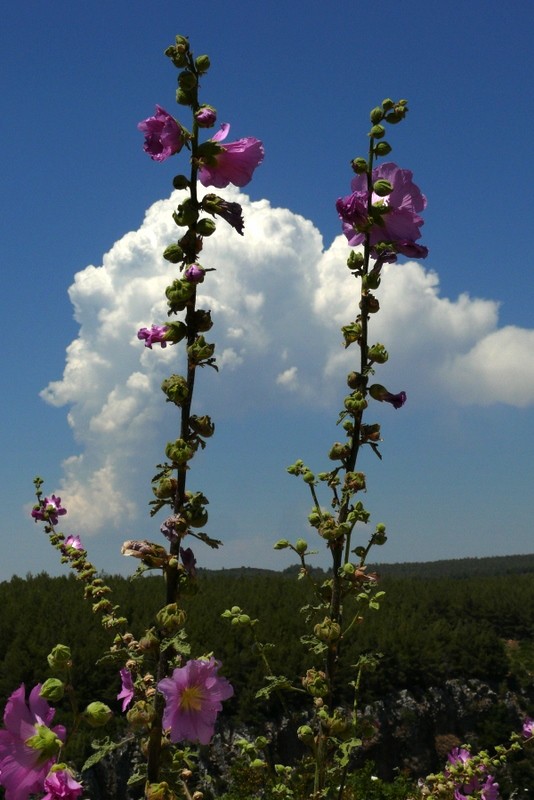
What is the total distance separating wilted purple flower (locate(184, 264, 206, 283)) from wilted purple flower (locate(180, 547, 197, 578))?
708 mm

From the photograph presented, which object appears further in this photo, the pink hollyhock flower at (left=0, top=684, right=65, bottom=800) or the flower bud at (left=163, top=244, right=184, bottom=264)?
the flower bud at (left=163, top=244, right=184, bottom=264)

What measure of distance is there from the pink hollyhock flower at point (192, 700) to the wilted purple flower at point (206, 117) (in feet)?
4.78

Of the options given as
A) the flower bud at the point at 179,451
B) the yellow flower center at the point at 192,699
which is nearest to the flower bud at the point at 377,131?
the flower bud at the point at 179,451

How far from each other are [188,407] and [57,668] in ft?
2.31

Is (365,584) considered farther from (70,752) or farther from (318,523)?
(70,752)

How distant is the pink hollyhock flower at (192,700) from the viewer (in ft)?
6.10

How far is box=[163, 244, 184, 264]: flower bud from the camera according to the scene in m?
2.03

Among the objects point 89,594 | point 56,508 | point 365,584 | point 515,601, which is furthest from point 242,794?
point 515,601

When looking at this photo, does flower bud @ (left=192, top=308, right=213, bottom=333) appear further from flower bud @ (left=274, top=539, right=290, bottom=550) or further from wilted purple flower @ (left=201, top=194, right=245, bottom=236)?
flower bud @ (left=274, top=539, right=290, bottom=550)

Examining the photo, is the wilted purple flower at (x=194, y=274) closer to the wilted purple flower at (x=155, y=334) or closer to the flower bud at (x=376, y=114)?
the wilted purple flower at (x=155, y=334)

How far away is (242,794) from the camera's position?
6293mm

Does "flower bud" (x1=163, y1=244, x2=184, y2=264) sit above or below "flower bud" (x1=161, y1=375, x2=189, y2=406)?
above

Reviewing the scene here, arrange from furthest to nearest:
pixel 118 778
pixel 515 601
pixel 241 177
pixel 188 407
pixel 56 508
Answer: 1. pixel 515 601
2. pixel 118 778
3. pixel 56 508
4. pixel 241 177
5. pixel 188 407

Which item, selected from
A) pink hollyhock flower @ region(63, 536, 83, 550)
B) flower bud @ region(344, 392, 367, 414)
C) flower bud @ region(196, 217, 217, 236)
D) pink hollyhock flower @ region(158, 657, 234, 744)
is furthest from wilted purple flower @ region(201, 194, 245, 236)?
pink hollyhock flower @ region(63, 536, 83, 550)
